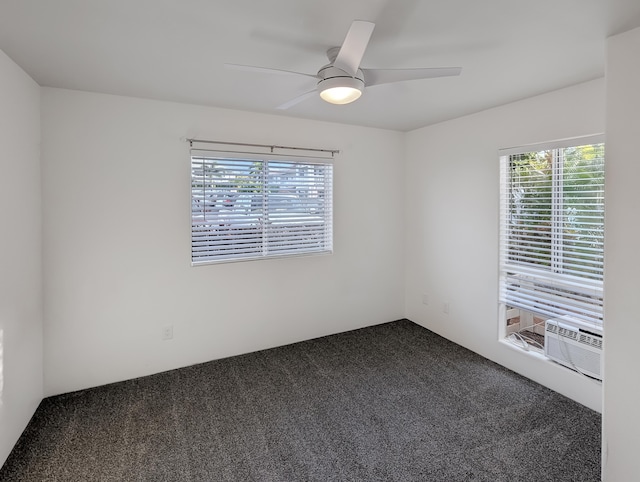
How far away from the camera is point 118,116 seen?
2.79 meters

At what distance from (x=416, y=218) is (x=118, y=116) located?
3.21 m

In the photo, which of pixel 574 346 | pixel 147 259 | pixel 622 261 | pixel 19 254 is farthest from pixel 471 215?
pixel 19 254

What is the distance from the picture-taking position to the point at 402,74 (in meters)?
1.82

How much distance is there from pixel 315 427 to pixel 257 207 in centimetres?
200

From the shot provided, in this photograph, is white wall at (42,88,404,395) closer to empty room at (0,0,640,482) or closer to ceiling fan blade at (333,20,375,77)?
empty room at (0,0,640,482)

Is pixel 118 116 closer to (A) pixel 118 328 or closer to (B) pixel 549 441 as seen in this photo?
(A) pixel 118 328

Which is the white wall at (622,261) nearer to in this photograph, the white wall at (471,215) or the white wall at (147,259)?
the white wall at (471,215)

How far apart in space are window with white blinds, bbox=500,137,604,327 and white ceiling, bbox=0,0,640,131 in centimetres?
55

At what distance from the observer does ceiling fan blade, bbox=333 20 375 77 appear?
1403 millimetres

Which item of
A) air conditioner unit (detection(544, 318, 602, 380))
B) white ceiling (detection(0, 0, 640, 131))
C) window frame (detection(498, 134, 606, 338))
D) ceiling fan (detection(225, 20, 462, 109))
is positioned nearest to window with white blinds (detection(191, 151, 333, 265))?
white ceiling (detection(0, 0, 640, 131))

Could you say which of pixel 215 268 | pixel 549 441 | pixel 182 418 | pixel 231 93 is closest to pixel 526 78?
pixel 231 93

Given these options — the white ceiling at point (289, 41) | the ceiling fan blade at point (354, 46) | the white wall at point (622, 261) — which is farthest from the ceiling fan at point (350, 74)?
the white wall at point (622, 261)

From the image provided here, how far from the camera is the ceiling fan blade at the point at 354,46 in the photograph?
1.40 meters

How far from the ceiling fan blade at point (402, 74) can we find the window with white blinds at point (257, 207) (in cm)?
171
